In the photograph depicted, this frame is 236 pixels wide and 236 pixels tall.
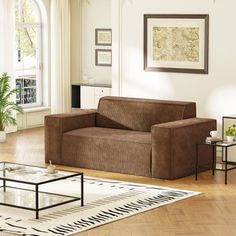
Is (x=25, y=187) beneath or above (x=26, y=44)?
beneath

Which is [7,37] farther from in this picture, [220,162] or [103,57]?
[220,162]

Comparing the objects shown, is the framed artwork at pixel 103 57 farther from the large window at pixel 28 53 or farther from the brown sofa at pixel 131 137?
the brown sofa at pixel 131 137

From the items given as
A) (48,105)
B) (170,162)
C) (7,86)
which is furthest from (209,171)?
(48,105)

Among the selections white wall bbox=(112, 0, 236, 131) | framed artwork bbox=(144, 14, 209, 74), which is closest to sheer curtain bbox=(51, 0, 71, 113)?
white wall bbox=(112, 0, 236, 131)

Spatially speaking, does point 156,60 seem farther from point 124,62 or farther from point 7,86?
point 7,86

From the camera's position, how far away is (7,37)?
12469mm

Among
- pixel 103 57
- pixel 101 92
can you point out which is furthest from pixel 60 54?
pixel 101 92

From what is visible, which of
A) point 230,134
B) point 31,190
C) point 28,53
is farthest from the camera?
point 28,53

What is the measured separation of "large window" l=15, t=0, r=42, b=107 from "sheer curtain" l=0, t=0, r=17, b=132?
56 centimetres

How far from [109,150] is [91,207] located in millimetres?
1914

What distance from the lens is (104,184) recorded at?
28.0 feet

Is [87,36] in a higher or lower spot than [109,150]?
higher

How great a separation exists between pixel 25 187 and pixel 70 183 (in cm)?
51

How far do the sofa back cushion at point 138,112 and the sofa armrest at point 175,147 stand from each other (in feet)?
1.31
